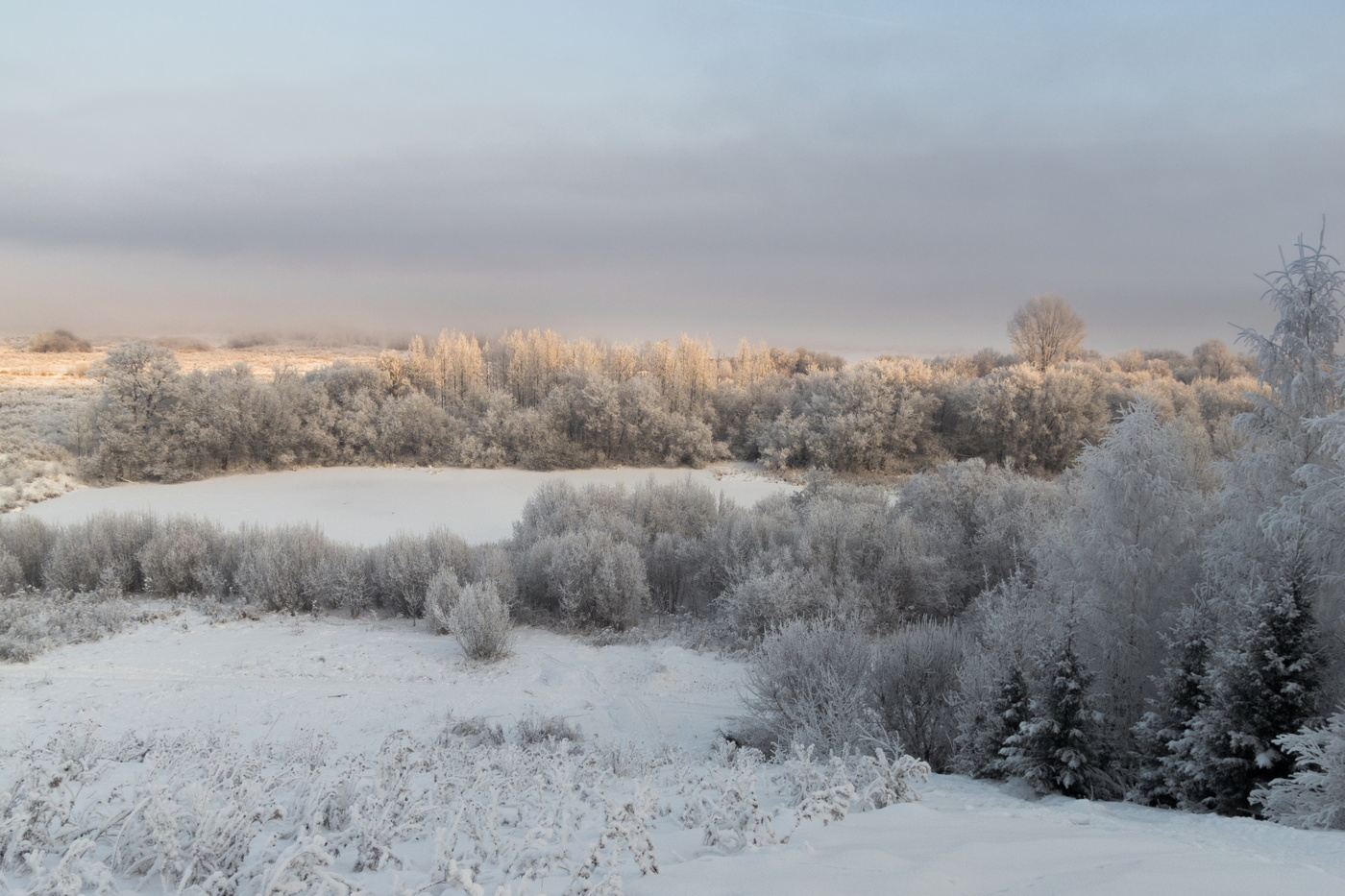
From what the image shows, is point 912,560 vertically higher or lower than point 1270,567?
lower

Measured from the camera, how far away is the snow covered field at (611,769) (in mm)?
2297

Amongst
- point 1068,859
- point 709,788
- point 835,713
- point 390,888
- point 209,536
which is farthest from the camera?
point 209,536

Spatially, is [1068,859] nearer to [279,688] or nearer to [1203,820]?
[1203,820]

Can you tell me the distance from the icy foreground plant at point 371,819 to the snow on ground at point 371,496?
995cm

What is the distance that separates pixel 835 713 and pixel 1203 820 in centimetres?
238

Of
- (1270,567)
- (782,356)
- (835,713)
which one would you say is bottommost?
(835,713)

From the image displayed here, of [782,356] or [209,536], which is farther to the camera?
[782,356]

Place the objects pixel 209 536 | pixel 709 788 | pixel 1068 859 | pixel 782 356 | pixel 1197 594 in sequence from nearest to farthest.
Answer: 1. pixel 1068 859
2. pixel 709 788
3. pixel 1197 594
4. pixel 209 536
5. pixel 782 356

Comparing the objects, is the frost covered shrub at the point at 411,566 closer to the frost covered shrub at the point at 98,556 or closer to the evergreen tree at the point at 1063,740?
the frost covered shrub at the point at 98,556

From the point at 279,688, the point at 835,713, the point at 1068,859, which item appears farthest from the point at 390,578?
the point at 1068,859

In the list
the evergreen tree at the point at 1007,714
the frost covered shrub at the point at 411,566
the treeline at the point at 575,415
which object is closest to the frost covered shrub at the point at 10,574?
the frost covered shrub at the point at 411,566

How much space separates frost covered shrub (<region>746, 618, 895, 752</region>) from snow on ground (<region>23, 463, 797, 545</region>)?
837 centimetres

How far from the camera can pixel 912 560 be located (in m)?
10.2

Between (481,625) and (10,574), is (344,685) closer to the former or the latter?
(481,625)
